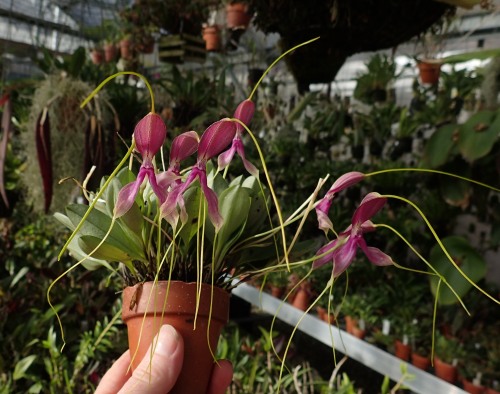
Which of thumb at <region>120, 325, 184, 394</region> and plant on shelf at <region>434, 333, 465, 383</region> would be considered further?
plant on shelf at <region>434, 333, 465, 383</region>

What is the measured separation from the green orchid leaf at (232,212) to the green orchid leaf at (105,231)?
8cm

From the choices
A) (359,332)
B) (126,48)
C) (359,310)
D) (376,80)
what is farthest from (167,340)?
(126,48)

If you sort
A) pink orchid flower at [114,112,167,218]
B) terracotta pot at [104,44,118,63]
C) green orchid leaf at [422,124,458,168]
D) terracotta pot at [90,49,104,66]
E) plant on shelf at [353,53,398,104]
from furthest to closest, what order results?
terracotta pot at [90,49,104,66], terracotta pot at [104,44,118,63], plant on shelf at [353,53,398,104], green orchid leaf at [422,124,458,168], pink orchid flower at [114,112,167,218]

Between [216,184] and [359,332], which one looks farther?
[359,332]

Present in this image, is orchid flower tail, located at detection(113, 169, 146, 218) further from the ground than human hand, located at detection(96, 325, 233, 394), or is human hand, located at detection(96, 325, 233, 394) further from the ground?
orchid flower tail, located at detection(113, 169, 146, 218)

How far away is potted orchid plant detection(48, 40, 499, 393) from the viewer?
17.1 inches

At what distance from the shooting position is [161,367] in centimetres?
47

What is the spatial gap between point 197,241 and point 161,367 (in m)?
0.12

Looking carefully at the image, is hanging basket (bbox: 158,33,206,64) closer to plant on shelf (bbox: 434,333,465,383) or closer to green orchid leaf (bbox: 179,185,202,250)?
plant on shelf (bbox: 434,333,465,383)

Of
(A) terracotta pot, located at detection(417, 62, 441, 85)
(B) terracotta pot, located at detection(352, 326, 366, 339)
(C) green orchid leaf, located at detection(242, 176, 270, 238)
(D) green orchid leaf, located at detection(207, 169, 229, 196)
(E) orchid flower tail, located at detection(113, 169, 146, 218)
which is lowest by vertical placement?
(B) terracotta pot, located at detection(352, 326, 366, 339)

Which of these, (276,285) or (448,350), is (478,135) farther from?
(276,285)

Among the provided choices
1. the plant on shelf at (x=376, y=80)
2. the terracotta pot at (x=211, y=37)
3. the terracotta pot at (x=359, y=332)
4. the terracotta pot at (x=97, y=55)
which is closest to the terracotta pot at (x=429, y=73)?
the plant on shelf at (x=376, y=80)

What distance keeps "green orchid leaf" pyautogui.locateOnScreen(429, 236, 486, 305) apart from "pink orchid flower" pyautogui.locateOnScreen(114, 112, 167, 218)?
1.39 metres

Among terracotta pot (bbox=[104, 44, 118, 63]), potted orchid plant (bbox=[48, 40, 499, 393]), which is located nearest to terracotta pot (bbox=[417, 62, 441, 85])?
terracotta pot (bbox=[104, 44, 118, 63])
